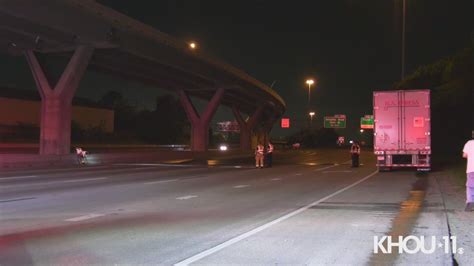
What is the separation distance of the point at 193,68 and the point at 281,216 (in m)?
41.0

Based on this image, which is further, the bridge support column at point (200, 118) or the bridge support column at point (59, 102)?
the bridge support column at point (200, 118)

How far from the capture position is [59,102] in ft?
121

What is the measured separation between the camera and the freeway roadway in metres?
7.89

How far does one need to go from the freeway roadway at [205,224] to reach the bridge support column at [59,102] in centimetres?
1862

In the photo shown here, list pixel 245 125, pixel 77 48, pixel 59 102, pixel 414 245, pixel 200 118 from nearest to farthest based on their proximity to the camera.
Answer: pixel 414 245, pixel 59 102, pixel 77 48, pixel 200 118, pixel 245 125

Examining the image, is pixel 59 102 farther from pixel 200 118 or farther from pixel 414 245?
pixel 414 245

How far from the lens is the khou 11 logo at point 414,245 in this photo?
8242 millimetres

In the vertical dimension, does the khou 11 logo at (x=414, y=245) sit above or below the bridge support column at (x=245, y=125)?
below

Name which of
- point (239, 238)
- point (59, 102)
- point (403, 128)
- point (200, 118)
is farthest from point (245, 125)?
point (239, 238)

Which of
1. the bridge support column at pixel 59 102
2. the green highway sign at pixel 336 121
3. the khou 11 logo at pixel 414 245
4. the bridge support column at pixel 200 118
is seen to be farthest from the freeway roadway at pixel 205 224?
the green highway sign at pixel 336 121

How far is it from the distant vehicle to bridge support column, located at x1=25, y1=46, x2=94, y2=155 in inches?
806

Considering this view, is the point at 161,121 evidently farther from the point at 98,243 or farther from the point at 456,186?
the point at 98,243

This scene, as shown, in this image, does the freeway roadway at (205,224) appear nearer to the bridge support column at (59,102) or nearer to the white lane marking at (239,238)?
the white lane marking at (239,238)

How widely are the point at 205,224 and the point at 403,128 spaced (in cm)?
1856
